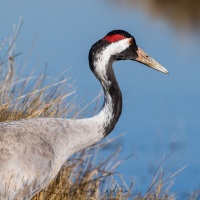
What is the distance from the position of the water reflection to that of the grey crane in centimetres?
1133

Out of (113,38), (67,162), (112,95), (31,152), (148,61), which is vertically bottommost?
(67,162)

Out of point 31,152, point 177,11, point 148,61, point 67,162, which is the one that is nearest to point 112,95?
point 148,61

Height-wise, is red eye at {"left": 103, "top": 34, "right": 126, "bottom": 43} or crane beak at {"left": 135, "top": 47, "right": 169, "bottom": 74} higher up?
red eye at {"left": 103, "top": 34, "right": 126, "bottom": 43}

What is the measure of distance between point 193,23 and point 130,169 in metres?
8.69

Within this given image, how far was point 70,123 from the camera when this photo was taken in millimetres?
5898

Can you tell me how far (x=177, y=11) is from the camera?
1870 centimetres

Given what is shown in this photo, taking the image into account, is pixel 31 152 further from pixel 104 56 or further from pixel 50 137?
pixel 104 56

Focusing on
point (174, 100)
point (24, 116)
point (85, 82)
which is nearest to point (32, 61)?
point (85, 82)

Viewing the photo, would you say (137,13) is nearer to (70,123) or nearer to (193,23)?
(193,23)

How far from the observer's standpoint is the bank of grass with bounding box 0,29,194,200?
6.37m

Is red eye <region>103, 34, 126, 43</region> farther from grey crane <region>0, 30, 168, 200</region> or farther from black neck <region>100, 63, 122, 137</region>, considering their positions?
black neck <region>100, 63, 122, 137</region>

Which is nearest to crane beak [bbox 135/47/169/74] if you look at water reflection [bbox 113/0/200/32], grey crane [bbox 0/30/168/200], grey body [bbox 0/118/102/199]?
grey crane [bbox 0/30/168/200]

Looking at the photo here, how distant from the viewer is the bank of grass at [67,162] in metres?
6.37

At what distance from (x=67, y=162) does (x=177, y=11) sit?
12288 mm
